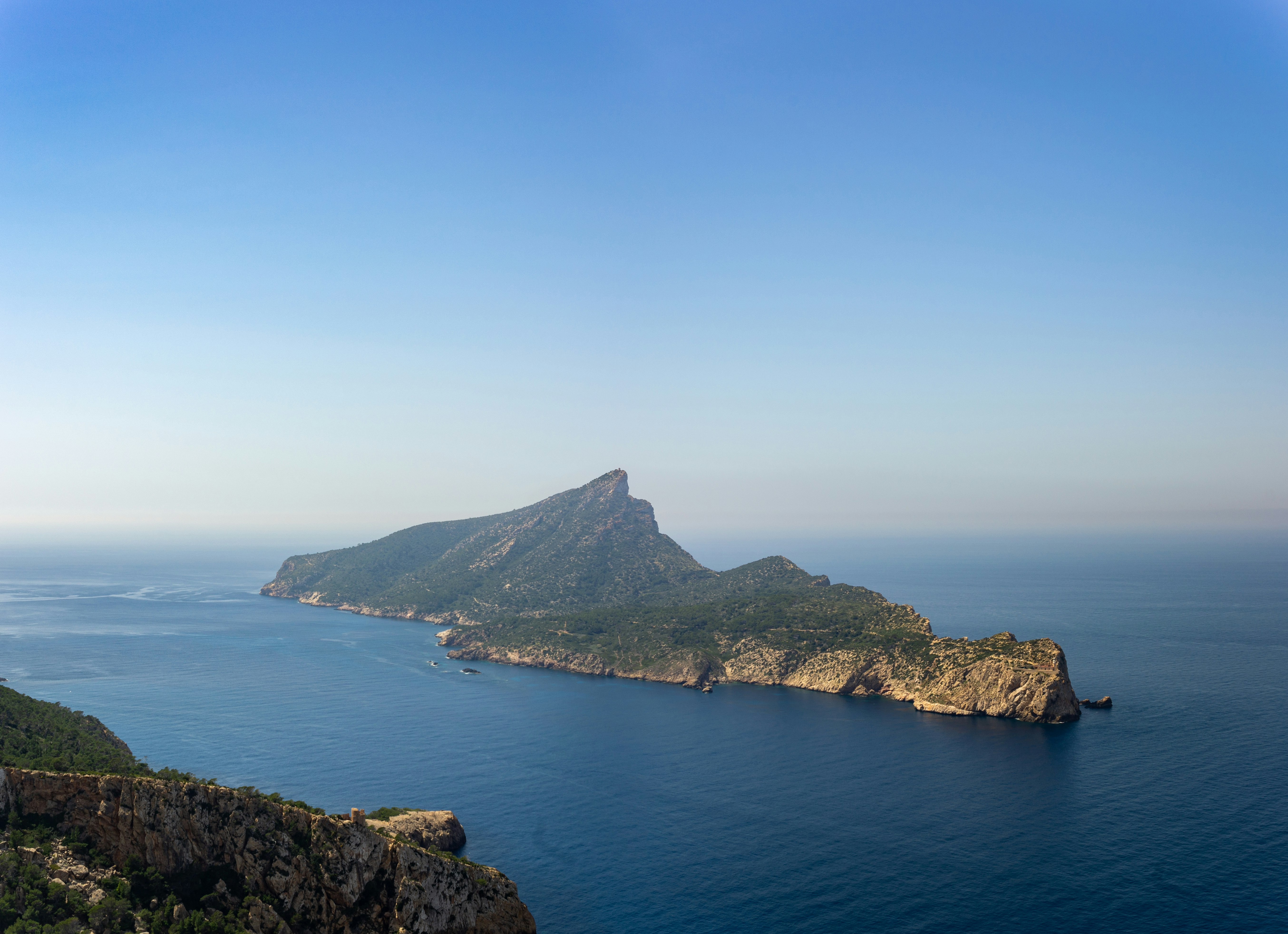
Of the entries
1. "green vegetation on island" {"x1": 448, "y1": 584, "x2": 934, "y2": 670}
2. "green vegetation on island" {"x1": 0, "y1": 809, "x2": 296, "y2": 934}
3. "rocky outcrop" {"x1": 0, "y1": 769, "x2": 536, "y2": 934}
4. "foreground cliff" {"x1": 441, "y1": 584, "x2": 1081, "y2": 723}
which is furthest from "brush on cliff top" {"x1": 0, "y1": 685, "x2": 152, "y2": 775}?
"green vegetation on island" {"x1": 448, "y1": 584, "x2": 934, "y2": 670}

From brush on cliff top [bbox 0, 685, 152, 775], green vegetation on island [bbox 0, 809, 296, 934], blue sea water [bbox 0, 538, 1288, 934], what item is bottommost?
blue sea water [bbox 0, 538, 1288, 934]

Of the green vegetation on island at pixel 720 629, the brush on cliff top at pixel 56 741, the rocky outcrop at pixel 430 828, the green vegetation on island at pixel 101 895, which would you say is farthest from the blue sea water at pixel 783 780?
the green vegetation on island at pixel 101 895

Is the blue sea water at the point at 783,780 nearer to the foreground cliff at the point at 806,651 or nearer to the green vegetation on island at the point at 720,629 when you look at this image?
the foreground cliff at the point at 806,651

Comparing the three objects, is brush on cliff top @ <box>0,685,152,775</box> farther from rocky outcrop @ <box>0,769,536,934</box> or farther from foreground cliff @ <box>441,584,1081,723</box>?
foreground cliff @ <box>441,584,1081,723</box>

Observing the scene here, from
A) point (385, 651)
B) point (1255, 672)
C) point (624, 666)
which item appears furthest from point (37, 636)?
point (1255, 672)

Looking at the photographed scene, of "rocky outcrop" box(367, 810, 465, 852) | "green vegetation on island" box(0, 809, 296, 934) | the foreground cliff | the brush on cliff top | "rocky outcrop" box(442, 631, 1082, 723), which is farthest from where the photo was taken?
the foreground cliff

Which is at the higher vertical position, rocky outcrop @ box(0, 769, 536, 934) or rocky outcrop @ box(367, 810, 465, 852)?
rocky outcrop @ box(0, 769, 536, 934)
